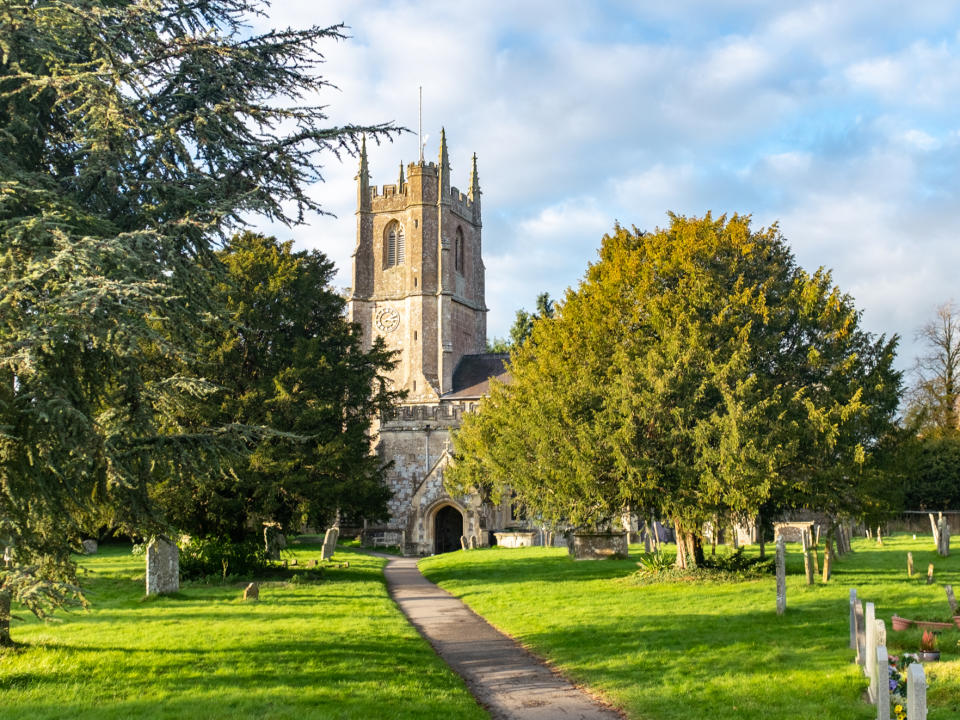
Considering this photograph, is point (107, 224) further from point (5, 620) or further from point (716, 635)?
point (716, 635)

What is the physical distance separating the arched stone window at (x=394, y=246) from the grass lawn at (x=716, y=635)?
38.8 metres

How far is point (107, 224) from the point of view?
29.0ft

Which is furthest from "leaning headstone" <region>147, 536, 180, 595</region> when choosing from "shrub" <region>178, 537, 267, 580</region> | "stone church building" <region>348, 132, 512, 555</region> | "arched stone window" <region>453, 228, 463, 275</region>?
"arched stone window" <region>453, 228, 463, 275</region>

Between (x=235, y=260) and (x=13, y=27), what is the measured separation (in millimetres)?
13235

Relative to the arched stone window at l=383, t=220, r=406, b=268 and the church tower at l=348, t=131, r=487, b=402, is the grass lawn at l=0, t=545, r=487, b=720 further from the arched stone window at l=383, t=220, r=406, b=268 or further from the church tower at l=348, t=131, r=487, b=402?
the arched stone window at l=383, t=220, r=406, b=268

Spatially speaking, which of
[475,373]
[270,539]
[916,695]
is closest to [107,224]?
[916,695]

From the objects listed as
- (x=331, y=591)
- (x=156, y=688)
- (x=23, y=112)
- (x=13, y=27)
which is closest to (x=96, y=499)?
(x=156, y=688)

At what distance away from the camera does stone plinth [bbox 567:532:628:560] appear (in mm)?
26047

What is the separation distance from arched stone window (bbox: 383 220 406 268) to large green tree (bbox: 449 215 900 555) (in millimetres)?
37906

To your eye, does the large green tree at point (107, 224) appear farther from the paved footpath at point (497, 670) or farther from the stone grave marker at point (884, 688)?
the stone grave marker at point (884, 688)

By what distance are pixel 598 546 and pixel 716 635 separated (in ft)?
47.5

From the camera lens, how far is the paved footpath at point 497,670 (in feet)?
27.7

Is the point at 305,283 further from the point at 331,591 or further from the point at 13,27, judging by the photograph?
the point at 13,27

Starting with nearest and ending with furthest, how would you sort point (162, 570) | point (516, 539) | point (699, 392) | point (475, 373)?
point (162, 570) → point (699, 392) → point (516, 539) → point (475, 373)
